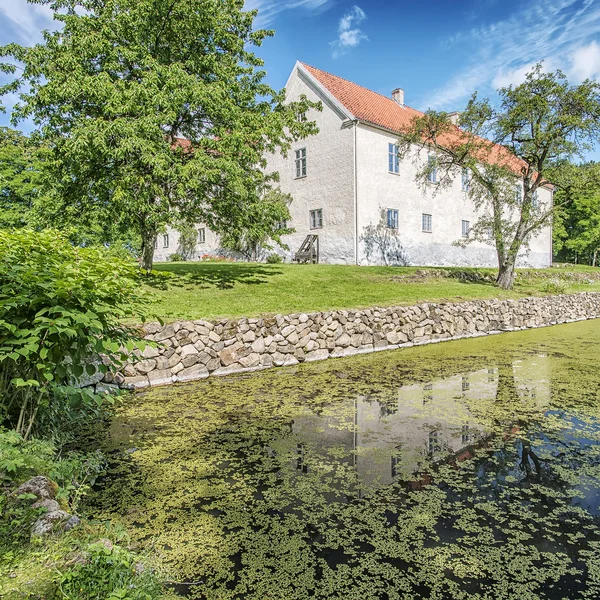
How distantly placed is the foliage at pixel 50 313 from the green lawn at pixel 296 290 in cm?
371

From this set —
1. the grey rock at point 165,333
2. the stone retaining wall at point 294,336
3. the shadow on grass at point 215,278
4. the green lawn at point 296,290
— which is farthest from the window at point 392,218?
the grey rock at point 165,333

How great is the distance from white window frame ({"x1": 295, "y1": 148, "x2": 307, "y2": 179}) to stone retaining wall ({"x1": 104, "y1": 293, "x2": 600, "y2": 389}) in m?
12.9

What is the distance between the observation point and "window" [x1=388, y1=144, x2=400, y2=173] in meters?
22.7

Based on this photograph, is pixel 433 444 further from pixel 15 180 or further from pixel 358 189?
pixel 15 180

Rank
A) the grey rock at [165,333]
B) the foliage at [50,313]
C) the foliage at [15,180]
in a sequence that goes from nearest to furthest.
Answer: the foliage at [50,313] < the grey rock at [165,333] < the foliage at [15,180]

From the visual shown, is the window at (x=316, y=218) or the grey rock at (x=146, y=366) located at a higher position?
the window at (x=316, y=218)

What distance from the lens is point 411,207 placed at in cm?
2373

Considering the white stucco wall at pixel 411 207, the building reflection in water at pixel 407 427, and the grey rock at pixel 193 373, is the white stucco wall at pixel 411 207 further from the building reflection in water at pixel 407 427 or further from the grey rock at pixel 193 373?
the building reflection in water at pixel 407 427

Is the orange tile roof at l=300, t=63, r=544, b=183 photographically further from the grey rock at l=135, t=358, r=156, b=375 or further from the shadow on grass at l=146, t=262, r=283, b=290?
the grey rock at l=135, t=358, r=156, b=375

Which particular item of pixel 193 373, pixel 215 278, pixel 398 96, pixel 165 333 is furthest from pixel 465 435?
pixel 398 96

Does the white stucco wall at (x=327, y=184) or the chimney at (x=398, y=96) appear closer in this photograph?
the white stucco wall at (x=327, y=184)

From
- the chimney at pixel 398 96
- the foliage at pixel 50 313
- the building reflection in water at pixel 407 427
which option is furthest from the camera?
the chimney at pixel 398 96

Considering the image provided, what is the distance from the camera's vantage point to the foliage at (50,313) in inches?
130

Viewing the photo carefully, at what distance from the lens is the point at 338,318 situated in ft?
34.7
